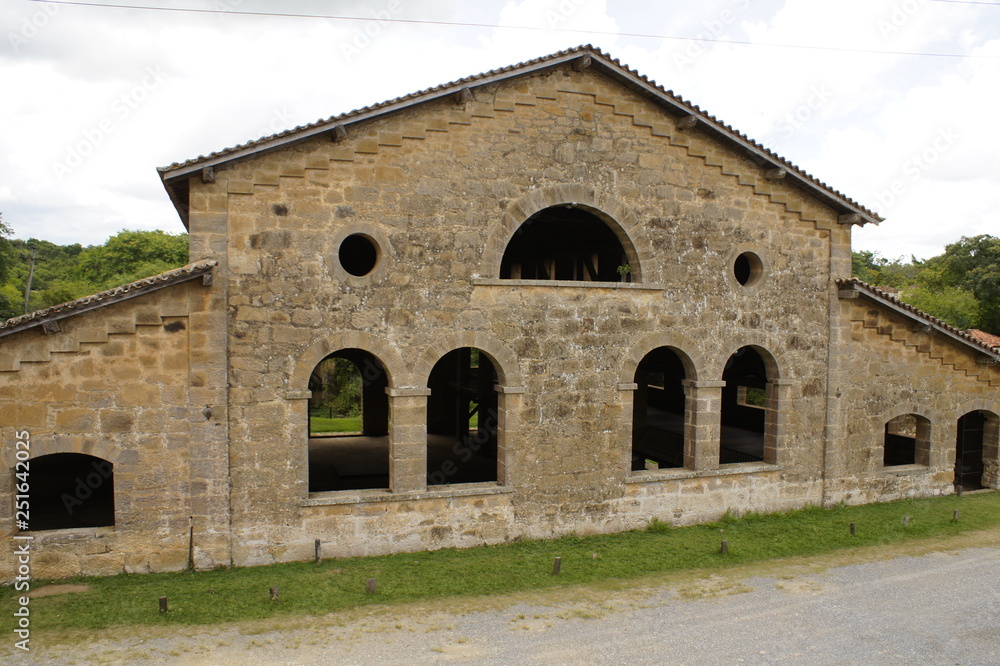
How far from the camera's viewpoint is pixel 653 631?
9.51 m

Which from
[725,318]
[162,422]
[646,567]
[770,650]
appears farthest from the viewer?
[725,318]

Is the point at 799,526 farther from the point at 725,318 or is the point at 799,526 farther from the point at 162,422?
the point at 162,422

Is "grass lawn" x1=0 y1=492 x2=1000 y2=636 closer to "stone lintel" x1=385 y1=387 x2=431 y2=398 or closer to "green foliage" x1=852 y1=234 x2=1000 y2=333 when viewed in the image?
"stone lintel" x1=385 y1=387 x2=431 y2=398

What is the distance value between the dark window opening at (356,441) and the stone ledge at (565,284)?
2.71 meters

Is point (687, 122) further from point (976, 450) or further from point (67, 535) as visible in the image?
point (67, 535)

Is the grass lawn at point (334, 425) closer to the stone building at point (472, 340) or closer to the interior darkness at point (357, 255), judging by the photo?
the stone building at point (472, 340)

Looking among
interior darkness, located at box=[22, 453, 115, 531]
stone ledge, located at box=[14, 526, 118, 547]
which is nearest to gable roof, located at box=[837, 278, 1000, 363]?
stone ledge, located at box=[14, 526, 118, 547]

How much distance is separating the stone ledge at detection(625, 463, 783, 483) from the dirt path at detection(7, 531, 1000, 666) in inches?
89.1

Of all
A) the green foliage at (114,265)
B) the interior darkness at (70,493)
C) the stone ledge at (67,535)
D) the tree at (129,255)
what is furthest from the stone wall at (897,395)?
the tree at (129,255)

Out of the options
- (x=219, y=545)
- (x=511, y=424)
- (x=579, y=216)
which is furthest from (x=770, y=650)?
(x=579, y=216)

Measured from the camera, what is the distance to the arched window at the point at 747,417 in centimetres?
1481

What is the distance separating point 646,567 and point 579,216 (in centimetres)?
767

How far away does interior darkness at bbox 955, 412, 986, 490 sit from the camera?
17375mm

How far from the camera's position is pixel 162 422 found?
35.2 ft
